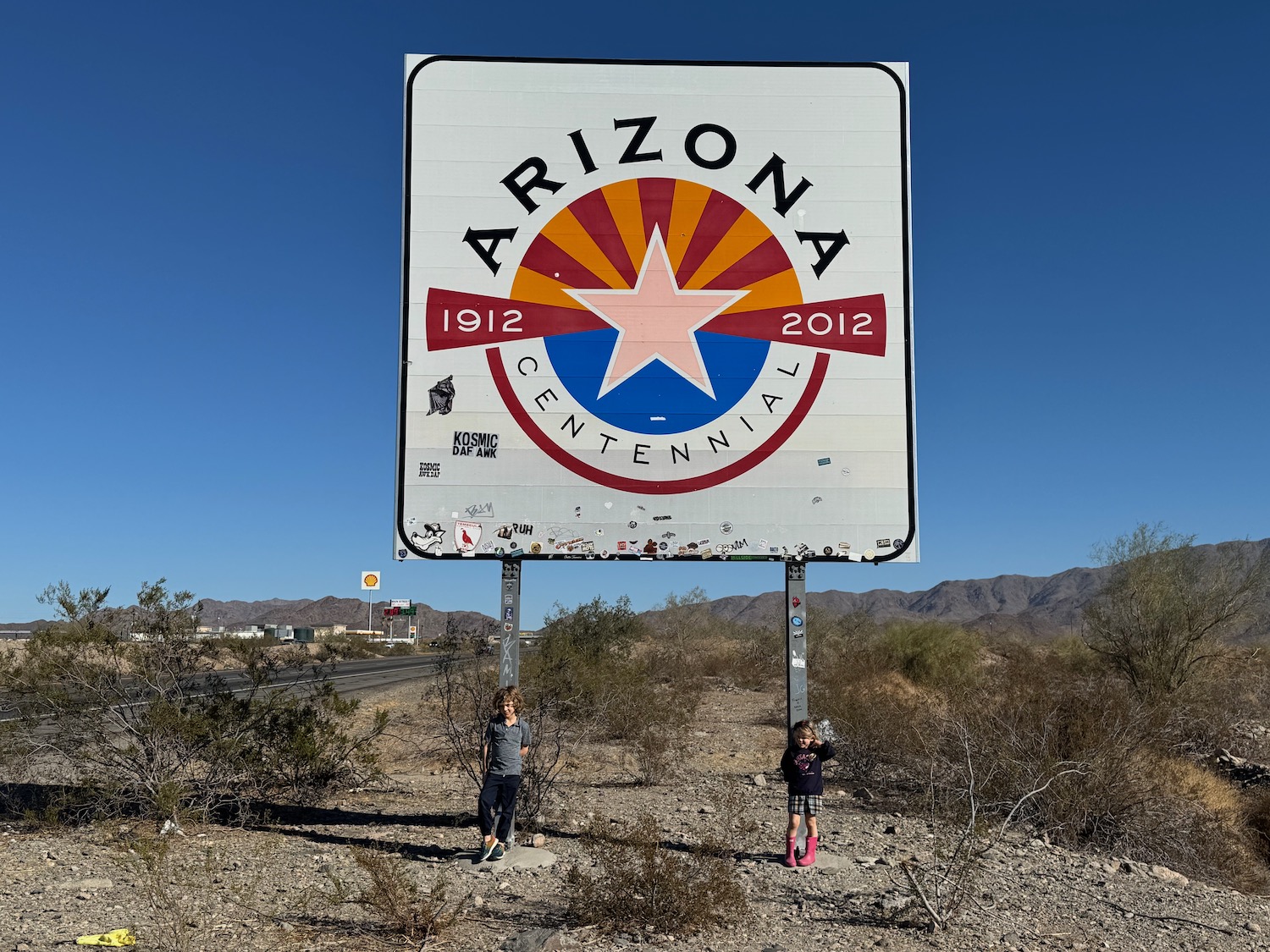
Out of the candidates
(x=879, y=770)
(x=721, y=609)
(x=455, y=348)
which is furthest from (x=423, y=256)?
(x=721, y=609)

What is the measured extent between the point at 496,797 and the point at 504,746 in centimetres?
43

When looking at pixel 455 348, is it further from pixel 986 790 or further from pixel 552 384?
pixel 986 790

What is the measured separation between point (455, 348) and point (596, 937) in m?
4.97

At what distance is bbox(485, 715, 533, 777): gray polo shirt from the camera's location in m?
7.93

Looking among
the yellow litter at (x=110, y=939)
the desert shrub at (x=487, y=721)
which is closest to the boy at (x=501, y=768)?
the desert shrub at (x=487, y=721)

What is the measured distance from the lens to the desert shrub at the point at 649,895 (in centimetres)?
617

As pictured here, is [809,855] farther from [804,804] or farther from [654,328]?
[654,328]

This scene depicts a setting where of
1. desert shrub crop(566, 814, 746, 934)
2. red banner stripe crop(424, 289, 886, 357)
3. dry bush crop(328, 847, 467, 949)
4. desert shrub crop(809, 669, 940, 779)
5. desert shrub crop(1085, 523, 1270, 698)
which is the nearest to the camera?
dry bush crop(328, 847, 467, 949)

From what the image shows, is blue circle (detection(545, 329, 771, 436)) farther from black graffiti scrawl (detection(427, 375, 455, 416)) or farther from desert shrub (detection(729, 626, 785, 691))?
desert shrub (detection(729, 626, 785, 691))

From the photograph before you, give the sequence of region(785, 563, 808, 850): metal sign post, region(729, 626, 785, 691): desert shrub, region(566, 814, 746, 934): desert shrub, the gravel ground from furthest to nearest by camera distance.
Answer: region(729, 626, 785, 691): desert shrub, region(785, 563, 808, 850): metal sign post, region(566, 814, 746, 934): desert shrub, the gravel ground

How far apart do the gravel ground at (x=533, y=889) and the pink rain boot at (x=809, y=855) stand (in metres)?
0.06

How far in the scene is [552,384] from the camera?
344 inches

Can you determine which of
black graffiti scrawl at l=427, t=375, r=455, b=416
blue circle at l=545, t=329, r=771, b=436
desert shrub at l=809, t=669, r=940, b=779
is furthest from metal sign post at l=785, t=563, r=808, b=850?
desert shrub at l=809, t=669, r=940, b=779

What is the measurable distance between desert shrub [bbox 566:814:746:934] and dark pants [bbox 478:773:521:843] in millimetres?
1504
